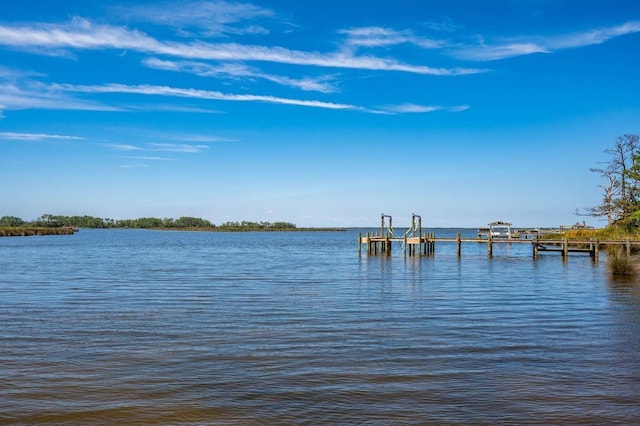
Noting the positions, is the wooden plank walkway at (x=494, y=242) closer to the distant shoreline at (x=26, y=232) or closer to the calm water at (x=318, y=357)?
the calm water at (x=318, y=357)

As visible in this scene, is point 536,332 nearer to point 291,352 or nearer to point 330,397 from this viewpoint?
point 291,352

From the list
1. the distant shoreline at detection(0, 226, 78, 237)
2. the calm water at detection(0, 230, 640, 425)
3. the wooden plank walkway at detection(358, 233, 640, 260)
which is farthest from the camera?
the distant shoreline at detection(0, 226, 78, 237)

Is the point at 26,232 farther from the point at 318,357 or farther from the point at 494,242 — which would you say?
the point at 318,357

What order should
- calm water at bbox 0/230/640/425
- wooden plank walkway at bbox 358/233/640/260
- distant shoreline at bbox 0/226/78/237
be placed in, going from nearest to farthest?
calm water at bbox 0/230/640/425 < wooden plank walkway at bbox 358/233/640/260 < distant shoreline at bbox 0/226/78/237

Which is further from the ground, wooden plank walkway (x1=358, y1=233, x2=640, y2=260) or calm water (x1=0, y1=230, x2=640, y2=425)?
wooden plank walkway (x1=358, y1=233, x2=640, y2=260)

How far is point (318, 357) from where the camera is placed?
13.6 m

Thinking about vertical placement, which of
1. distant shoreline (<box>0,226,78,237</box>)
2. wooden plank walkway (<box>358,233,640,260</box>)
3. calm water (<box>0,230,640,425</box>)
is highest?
distant shoreline (<box>0,226,78,237</box>)

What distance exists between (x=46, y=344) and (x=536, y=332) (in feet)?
42.9

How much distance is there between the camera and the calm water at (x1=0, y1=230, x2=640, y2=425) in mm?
10031

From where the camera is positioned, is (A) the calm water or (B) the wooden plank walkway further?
(B) the wooden plank walkway

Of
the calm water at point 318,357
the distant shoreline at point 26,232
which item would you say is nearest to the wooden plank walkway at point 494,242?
the calm water at point 318,357

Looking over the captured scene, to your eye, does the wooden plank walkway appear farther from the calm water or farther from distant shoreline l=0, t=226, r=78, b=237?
distant shoreline l=0, t=226, r=78, b=237

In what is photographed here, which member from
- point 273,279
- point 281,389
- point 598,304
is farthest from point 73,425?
point 273,279

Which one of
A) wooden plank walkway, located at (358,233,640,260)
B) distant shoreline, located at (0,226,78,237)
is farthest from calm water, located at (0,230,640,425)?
distant shoreline, located at (0,226,78,237)
